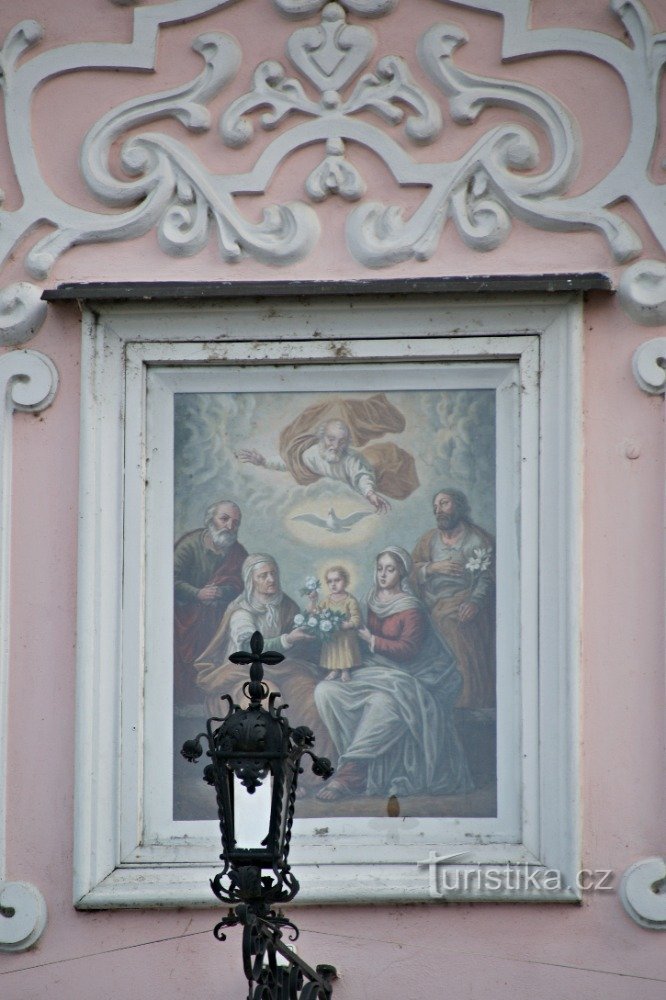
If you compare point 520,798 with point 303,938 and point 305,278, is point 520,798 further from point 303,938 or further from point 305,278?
point 305,278

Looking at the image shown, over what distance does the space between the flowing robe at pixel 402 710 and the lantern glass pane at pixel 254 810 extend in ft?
2.13

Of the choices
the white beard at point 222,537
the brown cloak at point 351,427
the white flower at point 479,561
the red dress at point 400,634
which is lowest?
the red dress at point 400,634

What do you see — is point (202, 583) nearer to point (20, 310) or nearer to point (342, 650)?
point (342, 650)

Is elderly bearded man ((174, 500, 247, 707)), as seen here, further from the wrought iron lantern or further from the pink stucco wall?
the wrought iron lantern

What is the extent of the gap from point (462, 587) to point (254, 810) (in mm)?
907

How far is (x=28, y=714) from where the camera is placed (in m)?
4.21

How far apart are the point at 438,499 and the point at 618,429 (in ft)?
1.46

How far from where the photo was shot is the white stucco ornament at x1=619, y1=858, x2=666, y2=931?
4031 mm

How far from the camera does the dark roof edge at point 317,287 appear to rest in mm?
4211

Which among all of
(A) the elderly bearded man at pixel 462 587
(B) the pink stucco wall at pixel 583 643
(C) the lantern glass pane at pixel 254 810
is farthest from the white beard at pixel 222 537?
(C) the lantern glass pane at pixel 254 810

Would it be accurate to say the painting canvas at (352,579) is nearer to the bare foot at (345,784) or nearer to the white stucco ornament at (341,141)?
the bare foot at (345,784)

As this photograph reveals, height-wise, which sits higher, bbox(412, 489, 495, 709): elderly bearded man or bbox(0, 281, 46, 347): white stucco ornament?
bbox(0, 281, 46, 347): white stucco ornament

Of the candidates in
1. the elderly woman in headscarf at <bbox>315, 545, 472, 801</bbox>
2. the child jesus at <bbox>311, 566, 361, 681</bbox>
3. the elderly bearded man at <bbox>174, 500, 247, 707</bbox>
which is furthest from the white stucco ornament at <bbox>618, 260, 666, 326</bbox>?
the elderly bearded man at <bbox>174, 500, 247, 707</bbox>

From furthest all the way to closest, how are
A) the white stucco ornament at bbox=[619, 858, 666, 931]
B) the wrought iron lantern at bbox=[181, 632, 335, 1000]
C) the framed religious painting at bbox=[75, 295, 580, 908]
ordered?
the framed religious painting at bbox=[75, 295, 580, 908] → the white stucco ornament at bbox=[619, 858, 666, 931] → the wrought iron lantern at bbox=[181, 632, 335, 1000]
